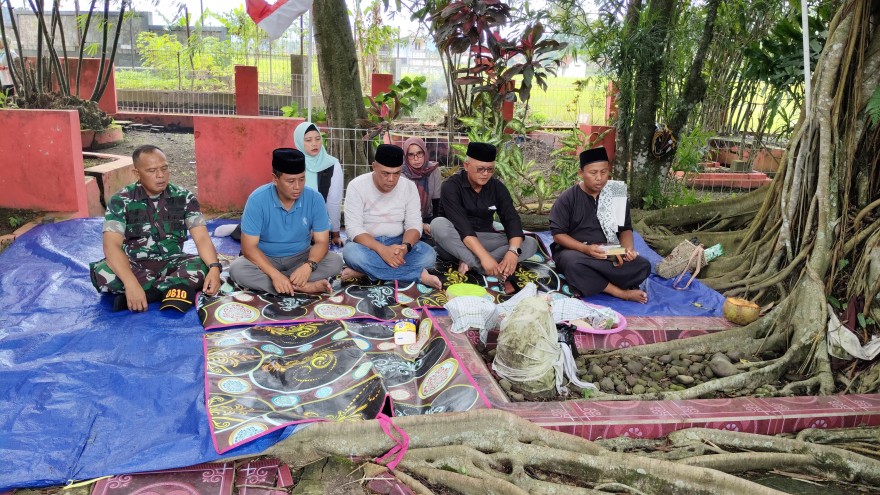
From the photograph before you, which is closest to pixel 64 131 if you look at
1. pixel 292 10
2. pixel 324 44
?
pixel 292 10

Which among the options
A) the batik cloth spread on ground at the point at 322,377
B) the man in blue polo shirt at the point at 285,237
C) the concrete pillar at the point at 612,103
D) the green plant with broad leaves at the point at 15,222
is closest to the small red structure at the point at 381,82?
the concrete pillar at the point at 612,103

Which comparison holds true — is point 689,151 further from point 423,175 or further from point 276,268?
point 276,268

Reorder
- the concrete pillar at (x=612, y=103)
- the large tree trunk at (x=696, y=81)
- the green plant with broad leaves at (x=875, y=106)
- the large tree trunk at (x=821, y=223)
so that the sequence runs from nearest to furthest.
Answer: the large tree trunk at (x=821, y=223)
the green plant with broad leaves at (x=875, y=106)
the large tree trunk at (x=696, y=81)
the concrete pillar at (x=612, y=103)

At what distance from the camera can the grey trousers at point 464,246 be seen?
538 cm

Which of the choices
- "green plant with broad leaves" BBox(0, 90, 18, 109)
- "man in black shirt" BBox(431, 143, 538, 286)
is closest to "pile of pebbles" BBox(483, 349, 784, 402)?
"man in black shirt" BBox(431, 143, 538, 286)

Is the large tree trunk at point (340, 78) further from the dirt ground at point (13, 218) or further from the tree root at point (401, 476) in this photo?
the tree root at point (401, 476)

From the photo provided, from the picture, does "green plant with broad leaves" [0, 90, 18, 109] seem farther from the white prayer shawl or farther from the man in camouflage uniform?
the white prayer shawl

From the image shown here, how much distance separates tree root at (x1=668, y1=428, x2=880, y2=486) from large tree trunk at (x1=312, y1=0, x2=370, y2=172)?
16.8 ft

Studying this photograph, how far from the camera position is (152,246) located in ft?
15.6

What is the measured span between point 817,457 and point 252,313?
3209 millimetres

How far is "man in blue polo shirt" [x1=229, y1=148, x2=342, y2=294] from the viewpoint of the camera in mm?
4684

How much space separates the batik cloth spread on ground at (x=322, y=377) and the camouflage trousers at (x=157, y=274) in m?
0.66

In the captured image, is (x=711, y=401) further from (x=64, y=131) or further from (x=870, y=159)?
(x=64, y=131)

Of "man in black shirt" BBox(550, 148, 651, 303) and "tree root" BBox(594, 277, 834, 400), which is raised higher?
"man in black shirt" BBox(550, 148, 651, 303)
